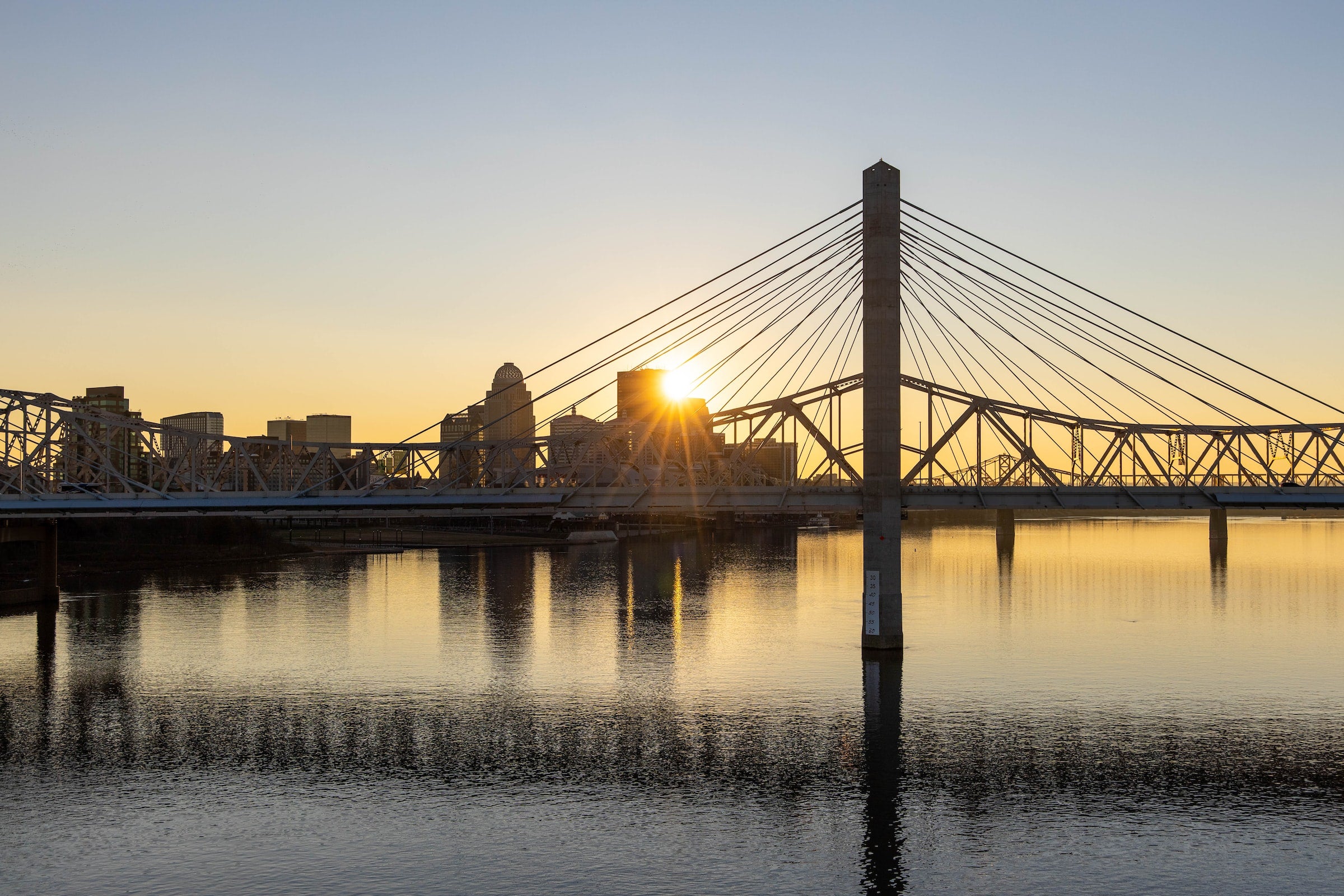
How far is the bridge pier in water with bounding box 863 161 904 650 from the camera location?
243 feet

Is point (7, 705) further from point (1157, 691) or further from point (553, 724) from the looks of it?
point (1157, 691)

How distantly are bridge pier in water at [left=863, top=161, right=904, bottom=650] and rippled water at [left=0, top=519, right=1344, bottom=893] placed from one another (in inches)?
191

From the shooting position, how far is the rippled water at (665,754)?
3759 centimetres

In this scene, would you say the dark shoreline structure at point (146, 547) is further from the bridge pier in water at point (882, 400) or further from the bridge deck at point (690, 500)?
the bridge pier in water at point (882, 400)

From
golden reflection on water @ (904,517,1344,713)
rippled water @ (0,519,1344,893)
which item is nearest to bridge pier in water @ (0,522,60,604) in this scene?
rippled water @ (0,519,1344,893)

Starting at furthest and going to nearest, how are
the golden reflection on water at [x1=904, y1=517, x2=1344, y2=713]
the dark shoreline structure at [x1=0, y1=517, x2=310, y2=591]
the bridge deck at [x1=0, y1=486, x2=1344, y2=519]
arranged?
the dark shoreline structure at [x1=0, y1=517, x2=310, y2=591] → the bridge deck at [x1=0, y1=486, x2=1344, y2=519] → the golden reflection on water at [x1=904, y1=517, x2=1344, y2=713]

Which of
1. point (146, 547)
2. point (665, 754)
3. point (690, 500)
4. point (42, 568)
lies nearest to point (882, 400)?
point (690, 500)

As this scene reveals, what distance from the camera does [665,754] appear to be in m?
50.6

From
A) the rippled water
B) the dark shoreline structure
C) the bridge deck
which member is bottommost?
the rippled water

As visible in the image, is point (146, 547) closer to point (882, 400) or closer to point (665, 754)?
point (882, 400)

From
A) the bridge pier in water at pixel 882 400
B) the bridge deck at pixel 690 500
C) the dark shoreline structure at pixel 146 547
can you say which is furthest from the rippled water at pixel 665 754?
the dark shoreline structure at pixel 146 547

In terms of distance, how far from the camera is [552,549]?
621 feet

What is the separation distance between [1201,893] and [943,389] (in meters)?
48.0

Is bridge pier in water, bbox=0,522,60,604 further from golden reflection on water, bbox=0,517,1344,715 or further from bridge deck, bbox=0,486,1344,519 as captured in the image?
bridge deck, bbox=0,486,1344,519
